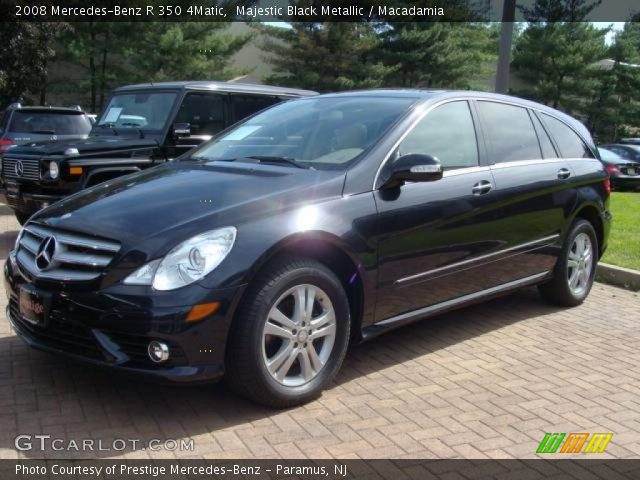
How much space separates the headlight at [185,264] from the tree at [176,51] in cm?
2731

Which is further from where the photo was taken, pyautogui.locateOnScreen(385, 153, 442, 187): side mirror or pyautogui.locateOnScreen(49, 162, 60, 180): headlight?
pyautogui.locateOnScreen(49, 162, 60, 180): headlight

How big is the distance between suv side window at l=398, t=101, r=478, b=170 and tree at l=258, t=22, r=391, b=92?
25.1 m

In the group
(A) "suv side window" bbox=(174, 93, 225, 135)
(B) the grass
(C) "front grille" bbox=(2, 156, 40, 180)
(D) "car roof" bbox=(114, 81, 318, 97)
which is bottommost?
(B) the grass

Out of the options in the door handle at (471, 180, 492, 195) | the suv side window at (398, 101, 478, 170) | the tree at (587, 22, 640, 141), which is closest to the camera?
the suv side window at (398, 101, 478, 170)

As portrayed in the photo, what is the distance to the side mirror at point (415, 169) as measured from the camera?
12.9 feet

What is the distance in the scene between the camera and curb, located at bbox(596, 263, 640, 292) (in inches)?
264

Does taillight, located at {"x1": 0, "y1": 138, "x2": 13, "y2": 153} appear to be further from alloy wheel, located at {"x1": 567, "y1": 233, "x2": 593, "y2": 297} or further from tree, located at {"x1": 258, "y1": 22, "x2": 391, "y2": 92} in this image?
tree, located at {"x1": 258, "y1": 22, "x2": 391, "y2": 92}

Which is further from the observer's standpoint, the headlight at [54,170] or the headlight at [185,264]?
the headlight at [54,170]

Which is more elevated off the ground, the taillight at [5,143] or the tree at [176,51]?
the tree at [176,51]

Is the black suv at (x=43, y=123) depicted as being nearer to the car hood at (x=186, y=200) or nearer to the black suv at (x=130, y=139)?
the black suv at (x=130, y=139)

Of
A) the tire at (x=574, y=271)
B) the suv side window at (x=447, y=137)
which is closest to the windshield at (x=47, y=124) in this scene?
the suv side window at (x=447, y=137)

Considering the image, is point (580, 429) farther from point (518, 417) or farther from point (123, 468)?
point (123, 468)

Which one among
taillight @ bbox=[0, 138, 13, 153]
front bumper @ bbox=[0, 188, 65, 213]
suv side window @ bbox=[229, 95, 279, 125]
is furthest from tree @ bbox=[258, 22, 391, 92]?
front bumper @ bbox=[0, 188, 65, 213]

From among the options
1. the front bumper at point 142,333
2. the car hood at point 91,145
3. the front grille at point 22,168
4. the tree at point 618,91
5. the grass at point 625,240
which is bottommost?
the grass at point 625,240
